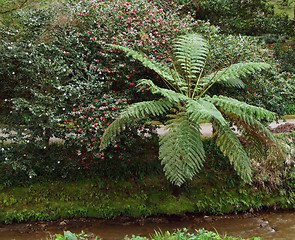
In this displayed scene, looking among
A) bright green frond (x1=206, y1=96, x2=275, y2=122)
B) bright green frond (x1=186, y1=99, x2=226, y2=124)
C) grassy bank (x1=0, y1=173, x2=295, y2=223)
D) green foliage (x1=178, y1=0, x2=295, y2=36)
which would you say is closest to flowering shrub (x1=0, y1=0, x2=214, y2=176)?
grassy bank (x1=0, y1=173, x2=295, y2=223)

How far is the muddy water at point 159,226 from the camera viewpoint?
4.37 meters

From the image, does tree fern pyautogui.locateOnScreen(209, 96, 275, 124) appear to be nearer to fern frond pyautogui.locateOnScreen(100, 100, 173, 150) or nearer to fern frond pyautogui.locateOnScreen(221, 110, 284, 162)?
fern frond pyautogui.locateOnScreen(221, 110, 284, 162)

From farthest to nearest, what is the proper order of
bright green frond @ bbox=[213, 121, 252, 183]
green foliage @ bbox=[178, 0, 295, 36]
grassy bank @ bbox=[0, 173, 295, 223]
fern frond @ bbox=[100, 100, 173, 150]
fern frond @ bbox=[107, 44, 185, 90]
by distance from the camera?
green foliage @ bbox=[178, 0, 295, 36] < grassy bank @ bbox=[0, 173, 295, 223] < fern frond @ bbox=[107, 44, 185, 90] < fern frond @ bbox=[100, 100, 173, 150] < bright green frond @ bbox=[213, 121, 252, 183]

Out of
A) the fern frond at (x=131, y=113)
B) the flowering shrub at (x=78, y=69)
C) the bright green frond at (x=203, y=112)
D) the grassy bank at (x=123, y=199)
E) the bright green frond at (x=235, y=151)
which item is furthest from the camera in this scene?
the grassy bank at (x=123, y=199)

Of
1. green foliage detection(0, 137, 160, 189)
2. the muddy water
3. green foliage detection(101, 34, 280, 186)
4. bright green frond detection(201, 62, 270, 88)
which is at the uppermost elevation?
bright green frond detection(201, 62, 270, 88)

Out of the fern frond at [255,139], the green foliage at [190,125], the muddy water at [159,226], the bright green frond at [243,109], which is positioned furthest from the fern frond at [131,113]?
the muddy water at [159,226]

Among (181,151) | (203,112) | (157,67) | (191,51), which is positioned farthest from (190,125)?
(191,51)

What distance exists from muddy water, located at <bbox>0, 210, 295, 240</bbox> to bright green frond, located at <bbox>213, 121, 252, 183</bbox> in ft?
3.71

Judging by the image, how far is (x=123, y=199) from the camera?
4.89 metres

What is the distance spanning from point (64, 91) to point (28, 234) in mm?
2253

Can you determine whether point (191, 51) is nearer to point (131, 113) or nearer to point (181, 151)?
point (131, 113)

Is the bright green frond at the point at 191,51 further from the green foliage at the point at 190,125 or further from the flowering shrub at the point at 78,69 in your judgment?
the flowering shrub at the point at 78,69

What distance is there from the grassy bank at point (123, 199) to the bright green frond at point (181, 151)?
4.18 ft

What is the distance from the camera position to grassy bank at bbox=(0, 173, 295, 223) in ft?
15.5
